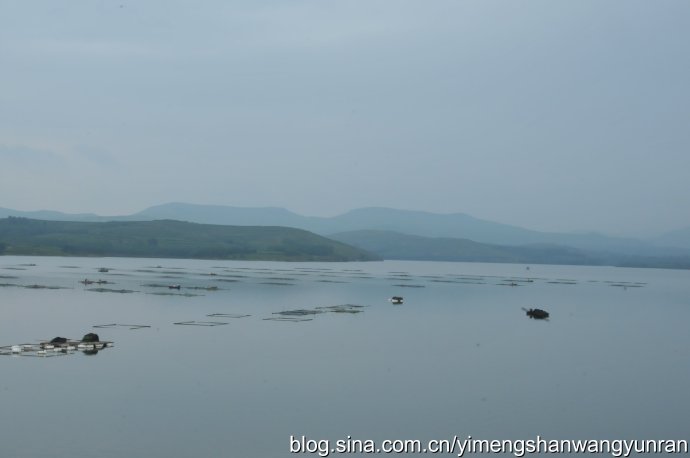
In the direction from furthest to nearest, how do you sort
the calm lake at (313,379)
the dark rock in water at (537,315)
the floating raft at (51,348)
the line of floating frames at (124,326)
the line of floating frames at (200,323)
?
the dark rock in water at (537,315) → the line of floating frames at (200,323) → the line of floating frames at (124,326) → the floating raft at (51,348) → the calm lake at (313,379)

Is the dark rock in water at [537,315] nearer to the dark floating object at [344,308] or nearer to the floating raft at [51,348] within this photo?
the dark floating object at [344,308]

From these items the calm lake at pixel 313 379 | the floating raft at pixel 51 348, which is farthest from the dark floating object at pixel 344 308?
the floating raft at pixel 51 348

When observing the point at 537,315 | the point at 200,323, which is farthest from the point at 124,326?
the point at 537,315

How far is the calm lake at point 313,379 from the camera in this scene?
32.1m

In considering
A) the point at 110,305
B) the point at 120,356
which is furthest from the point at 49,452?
the point at 110,305

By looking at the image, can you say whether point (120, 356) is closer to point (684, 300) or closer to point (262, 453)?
point (262, 453)

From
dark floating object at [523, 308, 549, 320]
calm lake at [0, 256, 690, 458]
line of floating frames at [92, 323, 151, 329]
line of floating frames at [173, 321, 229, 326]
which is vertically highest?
dark floating object at [523, 308, 549, 320]

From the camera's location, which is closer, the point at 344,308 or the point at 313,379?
the point at 313,379

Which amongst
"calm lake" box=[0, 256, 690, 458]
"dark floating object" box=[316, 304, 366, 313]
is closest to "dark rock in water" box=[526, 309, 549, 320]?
"calm lake" box=[0, 256, 690, 458]

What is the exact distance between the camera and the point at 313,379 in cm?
4441

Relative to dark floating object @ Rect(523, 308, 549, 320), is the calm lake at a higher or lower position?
lower

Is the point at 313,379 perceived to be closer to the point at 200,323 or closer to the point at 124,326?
the point at 200,323

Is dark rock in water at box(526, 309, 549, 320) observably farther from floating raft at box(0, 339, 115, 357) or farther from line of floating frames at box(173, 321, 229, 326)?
floating raft at box(0, 339, 115, 357)

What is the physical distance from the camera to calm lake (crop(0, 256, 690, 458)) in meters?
32.1
